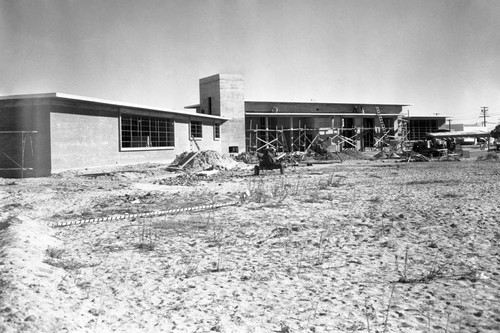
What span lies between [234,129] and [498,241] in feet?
107

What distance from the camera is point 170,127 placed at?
28.2 meters

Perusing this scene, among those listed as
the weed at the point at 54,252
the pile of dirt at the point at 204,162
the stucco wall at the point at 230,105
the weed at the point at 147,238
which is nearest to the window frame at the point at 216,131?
the stucco wall at the point at 230,105

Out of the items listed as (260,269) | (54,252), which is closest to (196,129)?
(54,252)

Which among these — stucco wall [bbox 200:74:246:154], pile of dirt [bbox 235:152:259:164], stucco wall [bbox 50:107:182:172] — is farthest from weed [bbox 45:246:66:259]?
stucco wall [bbox 200:74:246:154]

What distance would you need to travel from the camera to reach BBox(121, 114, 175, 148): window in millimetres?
23225

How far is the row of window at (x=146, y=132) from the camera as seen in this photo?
23250 millimetres

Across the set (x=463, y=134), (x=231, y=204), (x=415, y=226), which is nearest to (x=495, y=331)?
(x=415, y=226)

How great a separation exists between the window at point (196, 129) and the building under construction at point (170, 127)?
0.07 m

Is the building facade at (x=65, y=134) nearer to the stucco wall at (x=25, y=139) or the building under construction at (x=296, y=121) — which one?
the stucco wall at (x=25, y=139)

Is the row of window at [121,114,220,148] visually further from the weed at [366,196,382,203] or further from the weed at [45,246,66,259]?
the weed at [45,246,66,259]

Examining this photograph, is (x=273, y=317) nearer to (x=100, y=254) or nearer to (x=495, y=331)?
(x=495, y=331)

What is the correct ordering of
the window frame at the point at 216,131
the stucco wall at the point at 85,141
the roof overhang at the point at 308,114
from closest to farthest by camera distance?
the stucco wall at the point at 85,141 → the window frame at the point at 216,131 → the roof overhang at the point at 308,114

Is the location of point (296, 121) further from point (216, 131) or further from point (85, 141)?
point (85, 141)

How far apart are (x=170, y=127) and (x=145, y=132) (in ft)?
10.4
